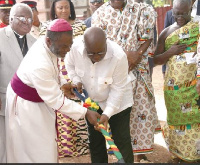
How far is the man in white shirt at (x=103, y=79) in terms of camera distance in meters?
3.09

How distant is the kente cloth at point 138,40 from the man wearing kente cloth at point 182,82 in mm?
218

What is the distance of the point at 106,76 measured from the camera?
336 centimetres

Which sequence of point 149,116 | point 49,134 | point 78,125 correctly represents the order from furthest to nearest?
1. point 78,125
2. point 149,116
3. point 49,134

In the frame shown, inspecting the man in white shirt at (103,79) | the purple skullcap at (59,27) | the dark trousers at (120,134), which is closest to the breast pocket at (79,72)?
the man in white shirt at (103,79)

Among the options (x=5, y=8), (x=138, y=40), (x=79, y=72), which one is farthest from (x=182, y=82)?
(x=5, y=8)

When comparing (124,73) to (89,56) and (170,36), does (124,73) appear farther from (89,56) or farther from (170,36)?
(170,36)

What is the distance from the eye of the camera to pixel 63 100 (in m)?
2.93

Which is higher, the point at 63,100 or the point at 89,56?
the point at 89,56

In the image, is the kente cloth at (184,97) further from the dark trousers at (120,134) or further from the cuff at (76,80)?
the cuff at (76,80)

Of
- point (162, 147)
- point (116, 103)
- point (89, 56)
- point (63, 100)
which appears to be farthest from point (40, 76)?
point (162, 147)

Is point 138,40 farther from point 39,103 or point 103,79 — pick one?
point 39,103

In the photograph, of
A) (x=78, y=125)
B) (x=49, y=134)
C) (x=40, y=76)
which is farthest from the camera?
(x=78, y=125)

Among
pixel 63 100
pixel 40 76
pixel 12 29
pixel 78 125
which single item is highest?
pixel 12 29

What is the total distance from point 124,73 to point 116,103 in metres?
0.30
